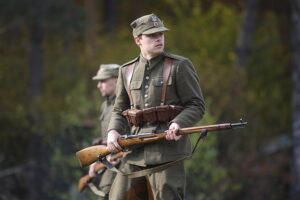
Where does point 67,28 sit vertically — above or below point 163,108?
above

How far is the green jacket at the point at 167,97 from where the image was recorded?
25.1 feet

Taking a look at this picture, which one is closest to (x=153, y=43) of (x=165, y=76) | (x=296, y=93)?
(x=165, y=76)

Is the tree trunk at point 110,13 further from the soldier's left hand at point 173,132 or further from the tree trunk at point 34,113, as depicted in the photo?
the soldier's left hand at point 173,132

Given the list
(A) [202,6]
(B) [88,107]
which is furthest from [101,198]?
(A) [202,6]

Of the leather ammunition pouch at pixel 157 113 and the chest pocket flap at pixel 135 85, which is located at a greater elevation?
the chest pocket flap at pixel 135 85

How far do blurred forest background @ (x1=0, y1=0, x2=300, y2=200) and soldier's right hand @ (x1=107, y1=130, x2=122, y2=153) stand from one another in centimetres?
669

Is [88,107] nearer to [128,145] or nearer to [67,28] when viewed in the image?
[67,28]

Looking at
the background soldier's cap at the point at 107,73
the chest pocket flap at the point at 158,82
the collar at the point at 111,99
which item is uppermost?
the background soldier's cap at the point at 107,73

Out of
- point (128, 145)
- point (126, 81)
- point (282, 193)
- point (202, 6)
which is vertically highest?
point (202, 6)

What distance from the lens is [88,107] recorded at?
54.9ft

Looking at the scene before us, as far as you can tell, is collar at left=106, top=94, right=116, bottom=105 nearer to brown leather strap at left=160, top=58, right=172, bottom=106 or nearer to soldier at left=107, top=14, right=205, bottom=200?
soldier at left=107, top=14, right=205, bottom=200

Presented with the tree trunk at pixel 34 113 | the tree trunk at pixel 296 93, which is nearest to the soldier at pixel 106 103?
the tree trunk at pixel 34 113

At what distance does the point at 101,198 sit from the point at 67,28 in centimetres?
1299

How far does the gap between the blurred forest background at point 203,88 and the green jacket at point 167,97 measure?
6.83m
